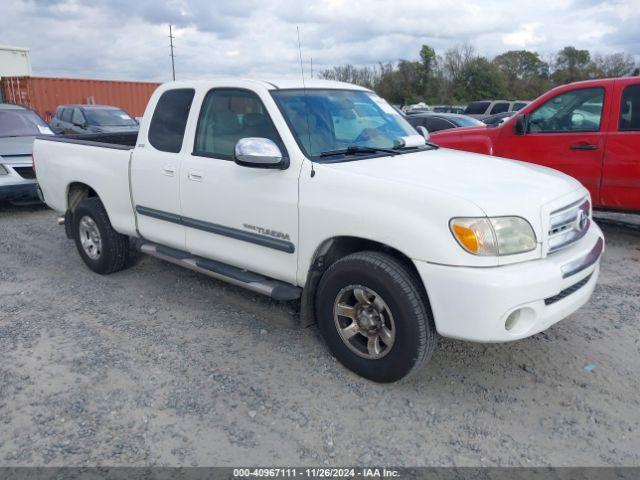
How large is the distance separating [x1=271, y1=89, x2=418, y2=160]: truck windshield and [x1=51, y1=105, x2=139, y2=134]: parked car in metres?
10.9

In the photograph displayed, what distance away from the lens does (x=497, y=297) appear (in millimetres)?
2924

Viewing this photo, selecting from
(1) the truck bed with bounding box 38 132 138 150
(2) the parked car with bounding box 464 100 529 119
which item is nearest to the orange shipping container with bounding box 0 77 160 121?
(2) the parked car with bounding box 464 100 529 119

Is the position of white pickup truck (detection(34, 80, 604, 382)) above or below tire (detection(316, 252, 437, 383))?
above

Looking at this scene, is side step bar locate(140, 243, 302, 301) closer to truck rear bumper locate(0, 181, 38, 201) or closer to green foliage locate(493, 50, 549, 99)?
truck rear bumper locate(0, 181, 38, 201)

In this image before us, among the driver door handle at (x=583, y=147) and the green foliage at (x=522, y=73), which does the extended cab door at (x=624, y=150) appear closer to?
the driver door handle at (x=583, y=147)

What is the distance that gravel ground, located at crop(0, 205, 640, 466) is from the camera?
2930mm

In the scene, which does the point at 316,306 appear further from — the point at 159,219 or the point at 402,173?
the point at 159,219

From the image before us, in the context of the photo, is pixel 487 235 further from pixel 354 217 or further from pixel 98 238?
pixel 98 238

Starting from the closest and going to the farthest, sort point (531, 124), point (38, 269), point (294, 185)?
point (294, 185)
point (38, 269)
point (531, 124)

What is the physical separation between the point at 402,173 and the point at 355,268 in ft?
2.16

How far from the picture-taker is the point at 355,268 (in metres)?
3.38

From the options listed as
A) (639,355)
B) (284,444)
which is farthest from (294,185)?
(639,355)

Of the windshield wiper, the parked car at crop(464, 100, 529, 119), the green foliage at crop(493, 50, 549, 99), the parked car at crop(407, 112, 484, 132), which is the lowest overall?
the parked car at crop(407, 112, 484, 132)

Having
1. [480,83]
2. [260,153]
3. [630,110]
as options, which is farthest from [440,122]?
[480,83]
